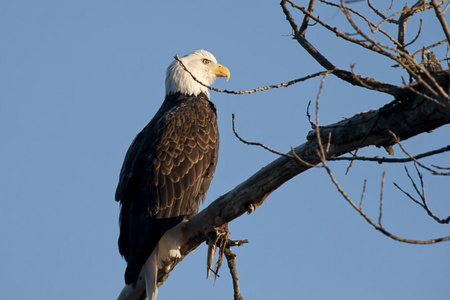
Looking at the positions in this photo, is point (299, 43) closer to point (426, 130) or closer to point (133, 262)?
point (426, 130)

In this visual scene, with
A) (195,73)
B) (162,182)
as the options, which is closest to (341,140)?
(162,182)

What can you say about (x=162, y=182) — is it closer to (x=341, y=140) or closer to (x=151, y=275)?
(x=151, y=275)

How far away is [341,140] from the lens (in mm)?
4016

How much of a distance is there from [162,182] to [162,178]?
4 cm

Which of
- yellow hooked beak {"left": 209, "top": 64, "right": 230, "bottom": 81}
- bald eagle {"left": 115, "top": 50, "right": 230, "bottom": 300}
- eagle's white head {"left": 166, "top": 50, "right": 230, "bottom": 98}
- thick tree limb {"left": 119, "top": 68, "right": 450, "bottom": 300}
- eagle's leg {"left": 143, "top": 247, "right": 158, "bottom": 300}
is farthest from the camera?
yellow hooked beak {"left": 209, "top": 64, "right": 230, "bottom": 81}

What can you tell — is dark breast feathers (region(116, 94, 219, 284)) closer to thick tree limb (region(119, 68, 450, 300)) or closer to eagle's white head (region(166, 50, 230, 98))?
thick tree limb (region(119, 68, 450, 300))

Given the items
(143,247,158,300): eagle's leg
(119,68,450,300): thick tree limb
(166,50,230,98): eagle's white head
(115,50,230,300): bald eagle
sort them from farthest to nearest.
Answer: (166,50,230,98): eagle's white head
(115,50,230,300): bald eagle
(143,247,158,300): eagle's leg
(119,68,450,300): thick tree limb

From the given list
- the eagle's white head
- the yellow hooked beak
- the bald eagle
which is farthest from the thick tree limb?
the yellow hooked beak

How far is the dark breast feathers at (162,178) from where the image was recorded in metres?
5.40

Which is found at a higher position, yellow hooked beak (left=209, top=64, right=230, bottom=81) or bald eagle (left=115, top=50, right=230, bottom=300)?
yellow hooked beak (left=209, top=64, right=230, bottom=81)

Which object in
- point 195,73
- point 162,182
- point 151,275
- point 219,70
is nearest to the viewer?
point 151,275

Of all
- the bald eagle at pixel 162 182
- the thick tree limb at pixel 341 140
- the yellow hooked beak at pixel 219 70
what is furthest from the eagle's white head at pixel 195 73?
the thick tree limb at pixel 341 140

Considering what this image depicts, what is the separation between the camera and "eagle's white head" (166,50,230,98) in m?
7.00

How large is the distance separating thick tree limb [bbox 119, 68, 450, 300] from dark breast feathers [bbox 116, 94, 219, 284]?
1.25 ft
